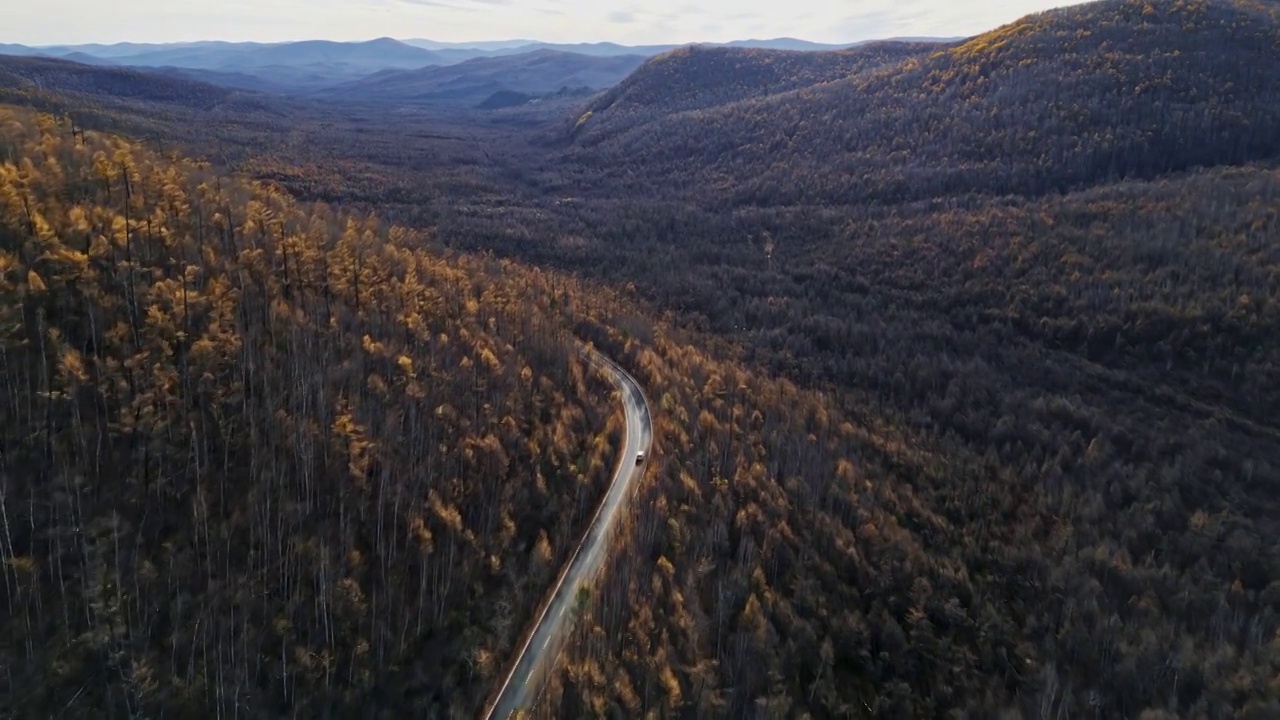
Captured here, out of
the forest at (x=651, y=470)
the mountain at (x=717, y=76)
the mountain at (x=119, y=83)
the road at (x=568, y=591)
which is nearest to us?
the forest at (x=651, y=470)

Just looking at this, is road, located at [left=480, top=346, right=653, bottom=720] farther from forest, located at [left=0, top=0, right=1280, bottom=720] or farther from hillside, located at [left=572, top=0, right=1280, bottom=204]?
hillside, located at [left=572, top=0, right=1280, bottom=204]

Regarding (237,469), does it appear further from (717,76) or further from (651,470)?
(717,76)

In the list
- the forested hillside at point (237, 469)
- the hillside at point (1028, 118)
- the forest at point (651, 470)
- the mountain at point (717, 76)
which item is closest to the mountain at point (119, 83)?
the mountain at point (717, 76)

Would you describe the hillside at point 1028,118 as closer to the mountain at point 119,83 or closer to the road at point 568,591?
the road at point 568,591

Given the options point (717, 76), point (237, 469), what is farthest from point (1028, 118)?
point (237, 469)

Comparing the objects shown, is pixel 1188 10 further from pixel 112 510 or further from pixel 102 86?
pixel 102 86
